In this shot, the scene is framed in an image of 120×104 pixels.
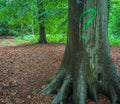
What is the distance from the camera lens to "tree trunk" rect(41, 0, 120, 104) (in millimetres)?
4285

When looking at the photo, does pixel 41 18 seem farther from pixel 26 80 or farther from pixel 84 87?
pixel 84 87

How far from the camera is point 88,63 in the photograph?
438 centimetres

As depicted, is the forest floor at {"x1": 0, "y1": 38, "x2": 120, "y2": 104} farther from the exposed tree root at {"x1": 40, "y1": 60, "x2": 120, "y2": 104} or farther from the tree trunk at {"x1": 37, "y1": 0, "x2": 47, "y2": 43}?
the tree trunk at {"x1": 37, "y1": 0, "x2": 47, "y2": 43}

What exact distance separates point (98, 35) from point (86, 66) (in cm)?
67

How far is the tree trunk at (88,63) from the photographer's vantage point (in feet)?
14.1

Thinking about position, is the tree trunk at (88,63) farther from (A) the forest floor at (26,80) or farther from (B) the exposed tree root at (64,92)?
(A) the forest floor at (26,80)

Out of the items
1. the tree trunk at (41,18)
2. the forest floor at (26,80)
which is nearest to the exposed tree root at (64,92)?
the forest floor at (26,80)

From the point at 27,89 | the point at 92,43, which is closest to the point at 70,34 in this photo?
the point at 92,43

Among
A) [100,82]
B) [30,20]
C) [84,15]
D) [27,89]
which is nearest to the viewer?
[84,15]

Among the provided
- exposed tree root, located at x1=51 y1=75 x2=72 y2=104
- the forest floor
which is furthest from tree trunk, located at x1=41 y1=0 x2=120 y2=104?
the forest floor

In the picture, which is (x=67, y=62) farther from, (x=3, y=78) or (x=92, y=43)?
(x=3, y=78)

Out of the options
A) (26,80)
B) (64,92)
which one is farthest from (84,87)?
(26,80)

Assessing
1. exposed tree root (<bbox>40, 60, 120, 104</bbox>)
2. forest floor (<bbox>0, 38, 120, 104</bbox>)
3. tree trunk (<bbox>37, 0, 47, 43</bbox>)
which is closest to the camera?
exposed tree root (<bbox>40, 60, 120, 104</bbox>)

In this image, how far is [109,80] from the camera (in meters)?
4.50
